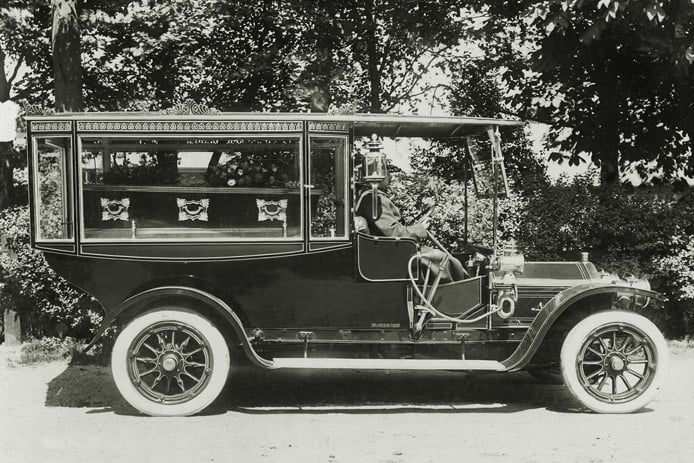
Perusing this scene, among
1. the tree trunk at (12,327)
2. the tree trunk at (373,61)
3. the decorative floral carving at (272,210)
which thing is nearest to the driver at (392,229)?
the decorative floral carving at (272,210)

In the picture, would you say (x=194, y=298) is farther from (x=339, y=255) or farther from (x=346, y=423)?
(x=346, y=423)

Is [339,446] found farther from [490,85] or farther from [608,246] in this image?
[490,85]

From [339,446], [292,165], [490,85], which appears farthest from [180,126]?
[490,85]

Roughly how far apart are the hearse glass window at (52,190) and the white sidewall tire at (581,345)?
11.9ft

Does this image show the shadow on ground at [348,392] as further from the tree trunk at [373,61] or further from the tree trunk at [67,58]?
the tree trunk at [373,61]

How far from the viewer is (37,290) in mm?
8133

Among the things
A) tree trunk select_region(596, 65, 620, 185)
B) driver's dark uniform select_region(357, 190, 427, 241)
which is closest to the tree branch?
driver's dark uniform select_region(357, 190, 427, 241)

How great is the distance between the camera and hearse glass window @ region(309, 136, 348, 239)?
5.82 metres

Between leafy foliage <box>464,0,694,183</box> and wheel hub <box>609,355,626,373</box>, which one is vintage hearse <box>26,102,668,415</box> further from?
leafy foliage <box>464,0,694,183</box>

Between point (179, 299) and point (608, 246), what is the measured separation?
4.96 m

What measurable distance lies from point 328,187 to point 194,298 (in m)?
1.23

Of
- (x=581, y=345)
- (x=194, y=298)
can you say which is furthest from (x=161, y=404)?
(x=581, y=345)

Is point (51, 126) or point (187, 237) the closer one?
point (51, 126)

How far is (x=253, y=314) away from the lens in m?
5.92
